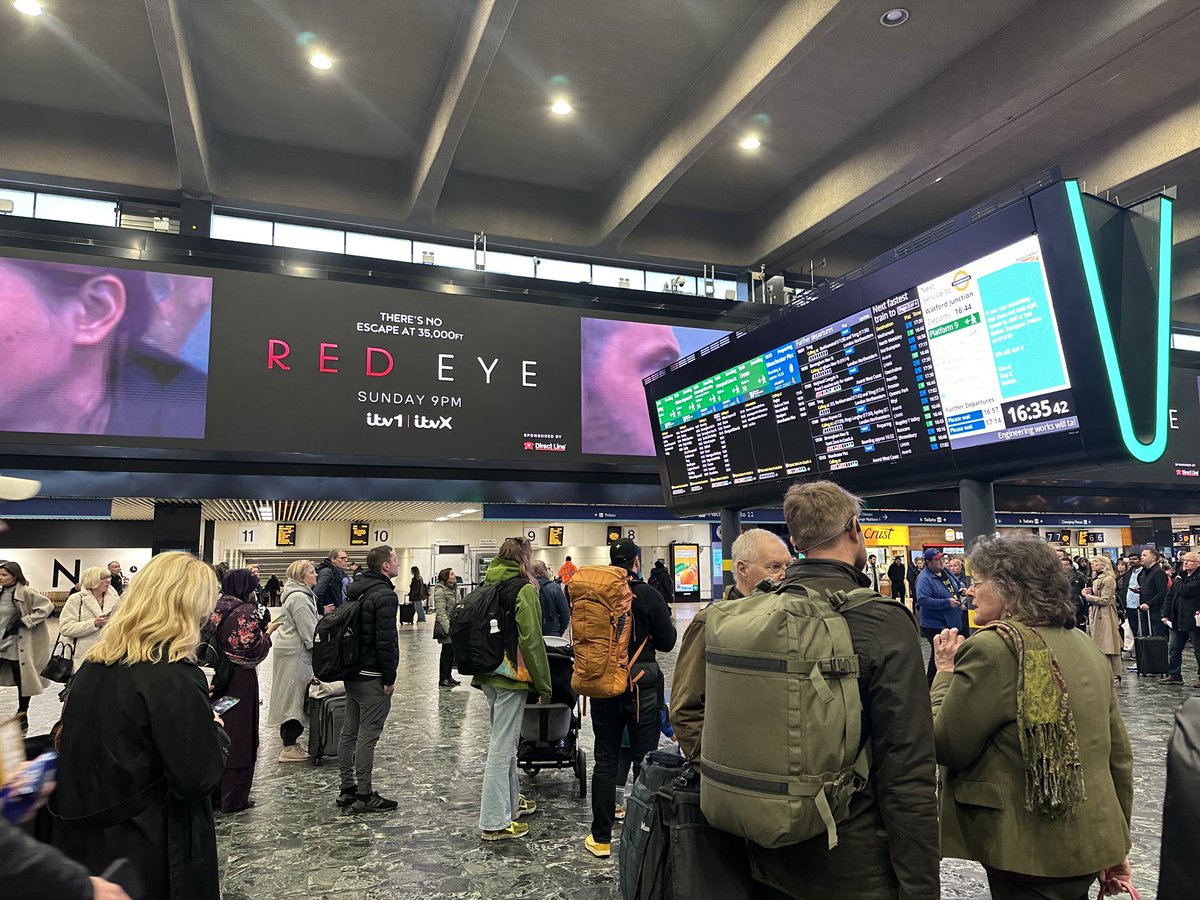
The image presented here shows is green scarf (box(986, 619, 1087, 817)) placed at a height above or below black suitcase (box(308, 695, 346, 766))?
above

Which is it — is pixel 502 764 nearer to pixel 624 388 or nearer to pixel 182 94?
pixel 624 388

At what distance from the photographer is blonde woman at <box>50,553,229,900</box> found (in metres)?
2.28

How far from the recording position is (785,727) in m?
1.73

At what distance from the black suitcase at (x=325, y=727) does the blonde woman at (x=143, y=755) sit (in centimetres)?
360

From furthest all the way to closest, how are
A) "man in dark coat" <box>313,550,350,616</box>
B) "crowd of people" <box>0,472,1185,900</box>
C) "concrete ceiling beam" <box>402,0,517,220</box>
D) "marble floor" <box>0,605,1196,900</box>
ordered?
"man in dark coat" <box>313,550,350,616</box> < "concrete ceiling beam" <box>402,0,517,220</box> < "marble floor" <box>0,605,1196,900</box> < "crowd of people" <box>0,472,1185,900</box>

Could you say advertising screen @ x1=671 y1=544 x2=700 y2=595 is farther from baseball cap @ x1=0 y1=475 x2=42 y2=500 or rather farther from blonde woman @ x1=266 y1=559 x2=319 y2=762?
baseball cap @ x1=0 y1=475 x2=42 y2=500

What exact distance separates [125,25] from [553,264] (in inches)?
262

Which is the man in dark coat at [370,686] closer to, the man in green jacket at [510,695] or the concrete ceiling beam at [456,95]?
the man in green jacket at [510,695]

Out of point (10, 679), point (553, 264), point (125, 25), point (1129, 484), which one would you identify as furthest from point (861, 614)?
point (1129, 484)

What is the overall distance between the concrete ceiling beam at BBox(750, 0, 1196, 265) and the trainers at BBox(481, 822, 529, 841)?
8.10 meters

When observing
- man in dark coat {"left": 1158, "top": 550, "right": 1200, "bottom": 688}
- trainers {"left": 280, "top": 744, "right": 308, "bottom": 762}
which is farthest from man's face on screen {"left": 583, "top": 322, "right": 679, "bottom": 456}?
man in dark coat {"left": 1158, "top": 550, "right": 1200, "bottom": 688}

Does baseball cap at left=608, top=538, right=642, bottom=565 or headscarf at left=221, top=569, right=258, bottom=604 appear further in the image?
headscarf at left=221, top=569, right=258, bottom=604

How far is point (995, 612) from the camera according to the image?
92.0 inches

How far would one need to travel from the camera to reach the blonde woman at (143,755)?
7.47 feet
